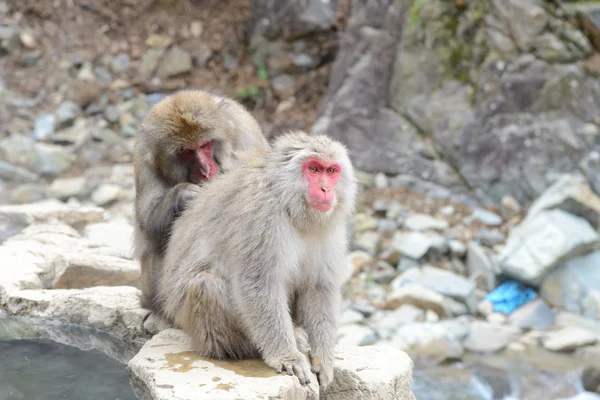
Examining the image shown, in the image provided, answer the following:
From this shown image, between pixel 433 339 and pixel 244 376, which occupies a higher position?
pixel 244 376

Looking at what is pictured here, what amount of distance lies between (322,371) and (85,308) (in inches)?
64.1

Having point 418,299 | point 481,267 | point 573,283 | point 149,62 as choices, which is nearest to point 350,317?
point 418,299

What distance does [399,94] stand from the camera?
10547mm

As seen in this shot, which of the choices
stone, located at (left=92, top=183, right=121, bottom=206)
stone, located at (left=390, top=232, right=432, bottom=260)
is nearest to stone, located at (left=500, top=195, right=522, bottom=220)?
stone, located at (left=390, top=232, right=432, bottom=260)

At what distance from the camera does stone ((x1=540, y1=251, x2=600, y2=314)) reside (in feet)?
25.7

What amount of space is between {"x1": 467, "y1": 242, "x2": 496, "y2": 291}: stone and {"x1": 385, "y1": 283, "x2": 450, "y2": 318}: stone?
2.38 feet

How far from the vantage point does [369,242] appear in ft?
30.4

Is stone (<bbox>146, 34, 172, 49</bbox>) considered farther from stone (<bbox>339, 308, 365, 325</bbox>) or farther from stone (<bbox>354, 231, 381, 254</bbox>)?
stone (<bbox>339, 308, 365, 325</bbox>)

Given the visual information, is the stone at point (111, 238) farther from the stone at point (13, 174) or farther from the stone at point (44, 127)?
the stone at point (44, 127)

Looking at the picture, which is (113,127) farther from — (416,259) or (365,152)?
(416,259)

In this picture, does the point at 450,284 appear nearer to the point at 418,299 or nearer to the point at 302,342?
the point at 418,299

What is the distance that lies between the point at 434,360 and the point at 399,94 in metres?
4.50

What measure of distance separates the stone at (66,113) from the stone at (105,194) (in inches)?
71.1

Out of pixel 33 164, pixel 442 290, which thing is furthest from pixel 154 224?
pixel 33 164
